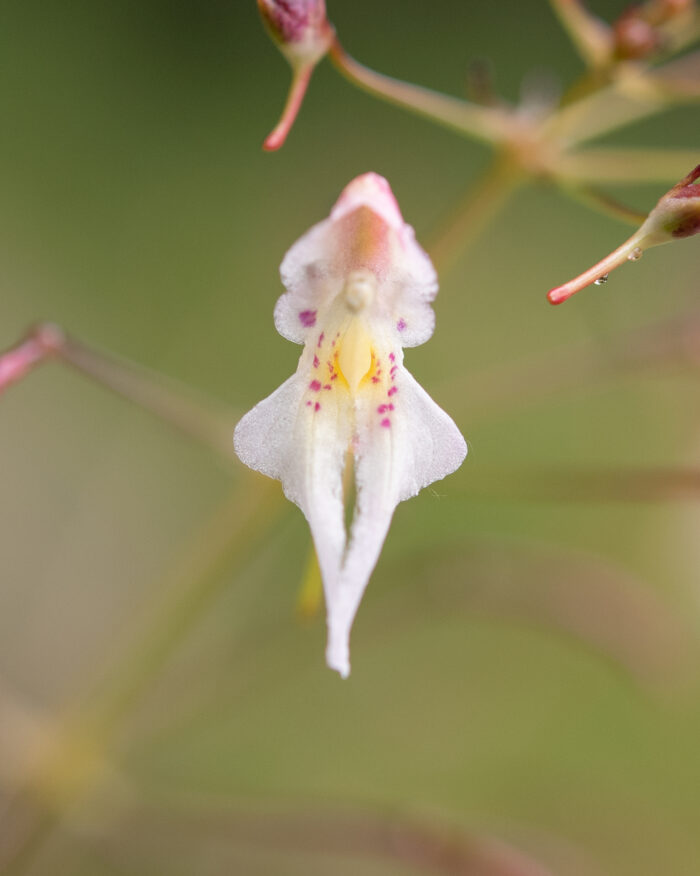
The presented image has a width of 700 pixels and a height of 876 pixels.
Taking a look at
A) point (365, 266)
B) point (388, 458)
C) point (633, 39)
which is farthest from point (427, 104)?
point (388, 458)

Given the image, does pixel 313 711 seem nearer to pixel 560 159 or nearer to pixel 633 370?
pixel 633 370

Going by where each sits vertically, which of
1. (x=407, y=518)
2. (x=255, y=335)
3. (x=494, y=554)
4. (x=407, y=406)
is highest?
(x=255, y=335)

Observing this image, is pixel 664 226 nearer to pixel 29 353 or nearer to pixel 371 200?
pixel 371 200

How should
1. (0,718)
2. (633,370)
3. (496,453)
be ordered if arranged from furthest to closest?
1. (496,453)
2. (0,718)
3. (633,370)

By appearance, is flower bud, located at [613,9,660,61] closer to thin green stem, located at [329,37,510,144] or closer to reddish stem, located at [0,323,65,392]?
thin green stem, located at [329,37,510,144]

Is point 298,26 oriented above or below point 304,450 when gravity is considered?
above

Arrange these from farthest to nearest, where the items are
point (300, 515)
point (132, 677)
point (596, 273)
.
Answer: point (300, 515), point (132, 677), point (596, 273)

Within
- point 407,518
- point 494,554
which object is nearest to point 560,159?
point 494,554
